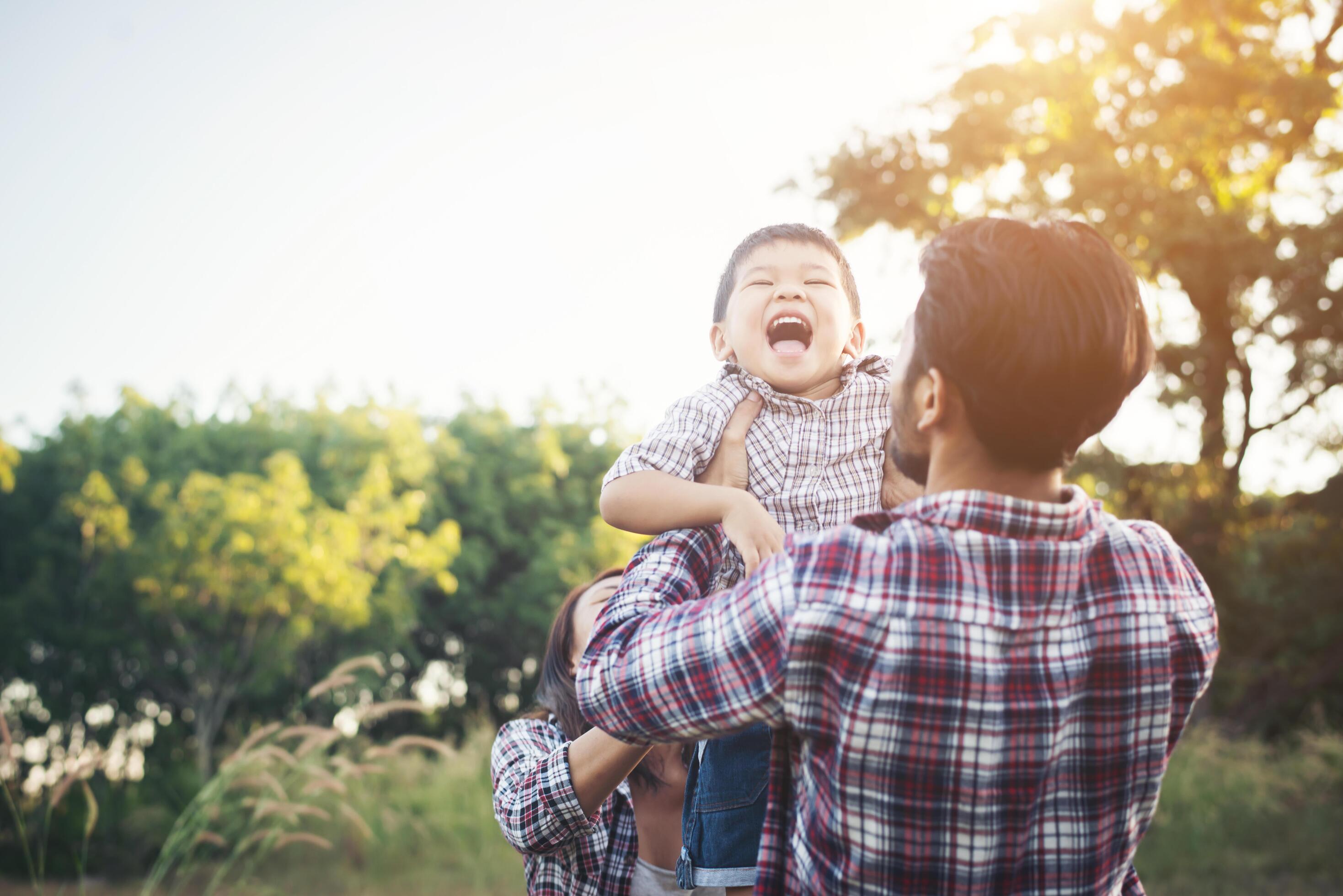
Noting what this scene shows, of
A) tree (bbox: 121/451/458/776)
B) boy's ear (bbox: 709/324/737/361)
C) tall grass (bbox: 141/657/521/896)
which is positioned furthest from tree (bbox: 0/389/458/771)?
boy's ear (bbox: 709/324/737/361)

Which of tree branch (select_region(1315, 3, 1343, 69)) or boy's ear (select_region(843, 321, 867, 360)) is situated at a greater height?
tree branch (select_region(1315, 3, 1343, 69))

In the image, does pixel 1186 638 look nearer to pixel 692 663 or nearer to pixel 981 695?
pixel 981 695

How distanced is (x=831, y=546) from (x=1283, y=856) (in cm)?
972

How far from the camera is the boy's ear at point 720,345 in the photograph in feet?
6.67

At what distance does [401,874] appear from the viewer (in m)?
9.71

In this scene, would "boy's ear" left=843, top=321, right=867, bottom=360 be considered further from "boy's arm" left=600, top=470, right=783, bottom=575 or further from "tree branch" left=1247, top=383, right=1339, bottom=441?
"tree branch" left=1247, top=383, right=1339, bottom=441

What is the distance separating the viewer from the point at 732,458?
179 cm

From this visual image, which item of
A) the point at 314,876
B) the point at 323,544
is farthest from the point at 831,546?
the point at 323,544

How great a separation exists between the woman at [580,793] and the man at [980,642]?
1.37ft

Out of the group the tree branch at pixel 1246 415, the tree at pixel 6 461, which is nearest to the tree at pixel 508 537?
the tree branch at pixel 1246 415

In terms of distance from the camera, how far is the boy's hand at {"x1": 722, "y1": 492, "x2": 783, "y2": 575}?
1.49 m

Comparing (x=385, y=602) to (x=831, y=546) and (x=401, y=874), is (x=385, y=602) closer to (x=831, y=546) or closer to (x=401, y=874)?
(x=401, y=874)

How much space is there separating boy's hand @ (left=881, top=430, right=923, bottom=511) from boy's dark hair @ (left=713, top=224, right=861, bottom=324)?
41 centimetres

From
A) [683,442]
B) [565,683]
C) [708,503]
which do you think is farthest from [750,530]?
[565,683]
